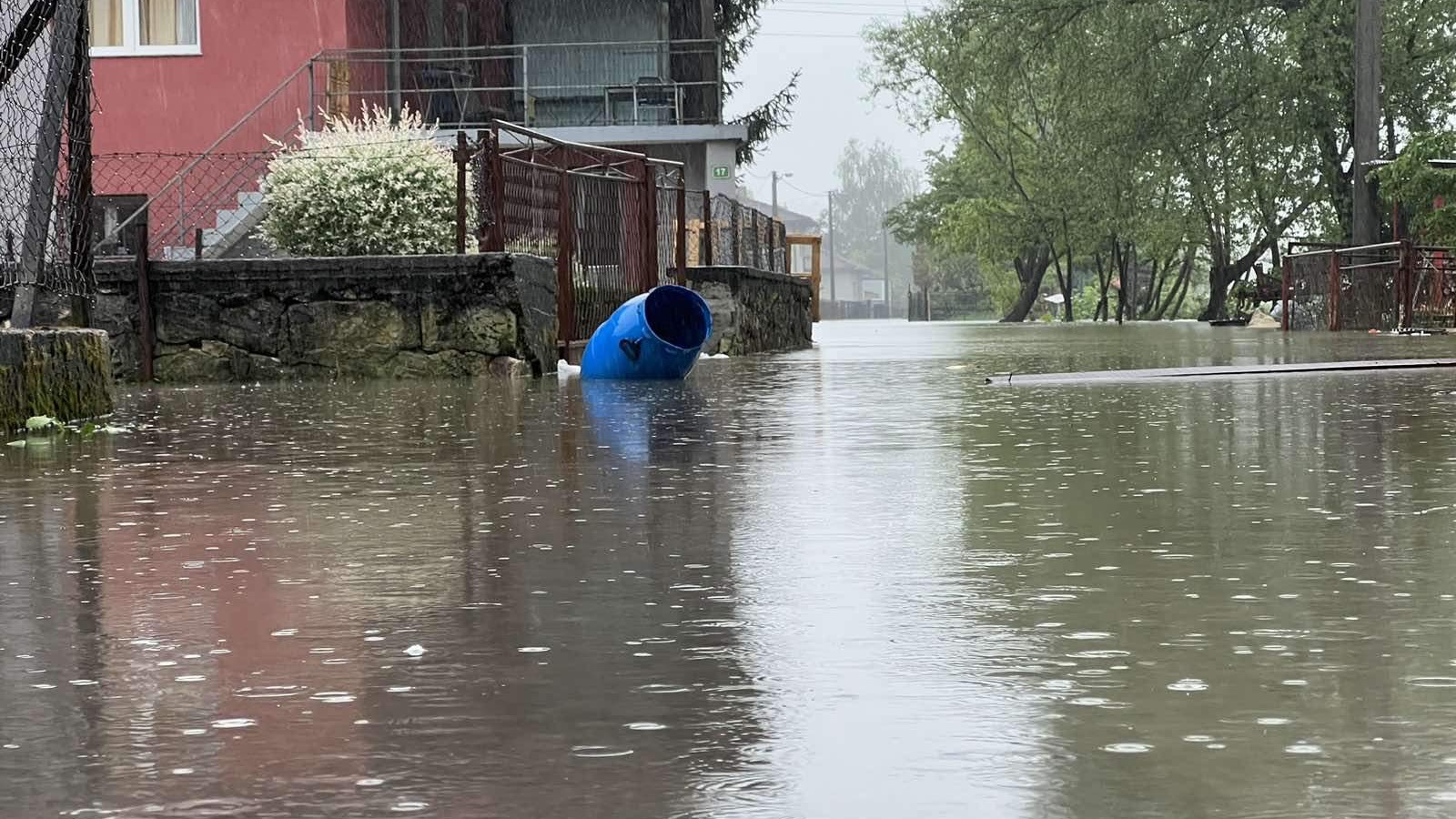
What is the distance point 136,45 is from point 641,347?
15.4 m

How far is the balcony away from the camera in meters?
33.3

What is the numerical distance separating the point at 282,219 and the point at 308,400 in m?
6.24

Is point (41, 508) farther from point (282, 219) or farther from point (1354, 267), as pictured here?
point (1354, 267)

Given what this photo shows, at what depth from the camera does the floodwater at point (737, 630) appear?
122 inches

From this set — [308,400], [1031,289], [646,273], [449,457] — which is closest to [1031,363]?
[646,273]

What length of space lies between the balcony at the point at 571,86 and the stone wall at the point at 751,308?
4045 millimetres

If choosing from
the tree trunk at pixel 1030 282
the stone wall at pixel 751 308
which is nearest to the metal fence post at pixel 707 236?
the stone wall at pixel 751 308

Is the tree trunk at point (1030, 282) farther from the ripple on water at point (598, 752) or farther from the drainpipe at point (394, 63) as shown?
the ripple on water at point (598, 752)

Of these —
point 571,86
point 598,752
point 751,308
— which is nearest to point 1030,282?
point 571,86

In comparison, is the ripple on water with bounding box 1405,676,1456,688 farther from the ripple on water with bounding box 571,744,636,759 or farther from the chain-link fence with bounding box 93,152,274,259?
the chain-link fence with bounding box 93,152,274,259

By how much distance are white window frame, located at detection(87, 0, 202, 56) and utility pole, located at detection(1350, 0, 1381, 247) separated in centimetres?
1924

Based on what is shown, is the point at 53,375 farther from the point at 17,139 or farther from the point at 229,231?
the point at 229,231

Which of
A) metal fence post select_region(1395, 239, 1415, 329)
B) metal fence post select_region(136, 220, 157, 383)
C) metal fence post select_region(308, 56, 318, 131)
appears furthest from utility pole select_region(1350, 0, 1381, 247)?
metal fence post select_region(136, 220, 157, 383)

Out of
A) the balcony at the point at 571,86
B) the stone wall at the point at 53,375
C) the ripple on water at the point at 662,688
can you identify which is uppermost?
the balcony at the point at 571,86
